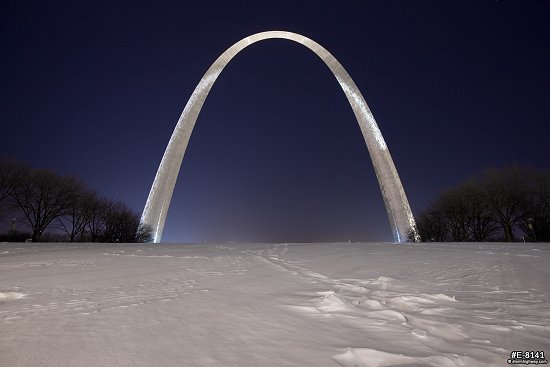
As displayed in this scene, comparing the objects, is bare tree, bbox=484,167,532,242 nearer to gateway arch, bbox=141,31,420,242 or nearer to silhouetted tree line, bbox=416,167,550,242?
silhouetted tree line, bbox=416,167,550,242

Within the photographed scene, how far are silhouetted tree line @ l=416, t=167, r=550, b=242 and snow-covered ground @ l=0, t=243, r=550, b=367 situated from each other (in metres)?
23.2

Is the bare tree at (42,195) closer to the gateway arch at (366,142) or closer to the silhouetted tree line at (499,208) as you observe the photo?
the gateway arch at (366,142)

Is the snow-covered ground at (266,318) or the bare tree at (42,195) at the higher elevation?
the bare tree at (42,195)

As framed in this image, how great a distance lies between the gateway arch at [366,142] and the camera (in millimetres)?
26772

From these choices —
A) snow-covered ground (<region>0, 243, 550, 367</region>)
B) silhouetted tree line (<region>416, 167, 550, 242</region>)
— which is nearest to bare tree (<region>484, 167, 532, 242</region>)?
silhouetted tree line (<region>416, 167, 550, 242</region>)

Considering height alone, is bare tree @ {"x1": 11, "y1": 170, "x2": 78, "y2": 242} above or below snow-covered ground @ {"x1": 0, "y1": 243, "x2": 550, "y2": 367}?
above

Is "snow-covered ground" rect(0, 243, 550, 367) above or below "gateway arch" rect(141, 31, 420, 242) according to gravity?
below

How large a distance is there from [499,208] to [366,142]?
12124 mm

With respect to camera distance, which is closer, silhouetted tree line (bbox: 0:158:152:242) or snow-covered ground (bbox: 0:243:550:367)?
snow-covered ground (bbox: 0:243:550:367)

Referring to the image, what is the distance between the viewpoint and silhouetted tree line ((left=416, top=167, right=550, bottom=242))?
2395 cm

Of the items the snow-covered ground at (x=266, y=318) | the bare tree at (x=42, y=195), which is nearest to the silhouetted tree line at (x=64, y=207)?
the bare tree at (x=42, y=195)

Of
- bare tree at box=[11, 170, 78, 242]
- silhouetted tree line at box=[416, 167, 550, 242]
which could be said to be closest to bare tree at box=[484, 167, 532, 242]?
silhouetted tree line at box=[416, 167, 550, 242]

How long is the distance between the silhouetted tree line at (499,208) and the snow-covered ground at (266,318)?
2318 cm

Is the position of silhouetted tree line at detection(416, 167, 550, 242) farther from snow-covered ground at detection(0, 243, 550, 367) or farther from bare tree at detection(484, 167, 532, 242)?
snow-covered ground at detection(0, 243, 550, 367)
